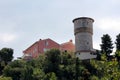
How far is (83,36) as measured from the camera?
6531cm

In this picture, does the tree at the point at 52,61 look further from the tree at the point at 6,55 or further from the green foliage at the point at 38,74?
the tree at the point at 6,55

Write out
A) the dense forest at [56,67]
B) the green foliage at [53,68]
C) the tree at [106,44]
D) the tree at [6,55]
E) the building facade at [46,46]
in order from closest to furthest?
the green foliage at [53,68]
the dense forest at [56,67]
the tree at [106,44]
the tree at [6,55]
the building facade at [46,46]

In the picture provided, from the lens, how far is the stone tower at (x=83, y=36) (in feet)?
206

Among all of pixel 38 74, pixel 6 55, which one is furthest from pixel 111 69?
pixel 6 55

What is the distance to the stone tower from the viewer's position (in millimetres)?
62812

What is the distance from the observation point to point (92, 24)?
223ft

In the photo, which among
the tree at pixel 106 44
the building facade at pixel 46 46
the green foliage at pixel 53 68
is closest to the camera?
the green foliage at pixel 53 68

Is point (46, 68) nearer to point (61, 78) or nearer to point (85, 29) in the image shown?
point (61, 78)

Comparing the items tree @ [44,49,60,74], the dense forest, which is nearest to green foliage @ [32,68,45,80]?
the dense forest

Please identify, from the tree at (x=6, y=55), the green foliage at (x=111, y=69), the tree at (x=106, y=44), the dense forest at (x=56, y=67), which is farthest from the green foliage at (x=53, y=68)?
the green foliage at (x=111, y=69)

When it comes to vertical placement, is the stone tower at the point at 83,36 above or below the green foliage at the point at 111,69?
above

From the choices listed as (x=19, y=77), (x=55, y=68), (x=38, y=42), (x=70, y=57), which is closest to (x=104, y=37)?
(x=70, y=57)

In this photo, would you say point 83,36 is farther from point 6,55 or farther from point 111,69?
point 111,69

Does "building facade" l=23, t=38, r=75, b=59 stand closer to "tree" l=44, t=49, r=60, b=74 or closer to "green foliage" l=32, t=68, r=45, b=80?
"tree" l=44, t=49, r=60, b=74
